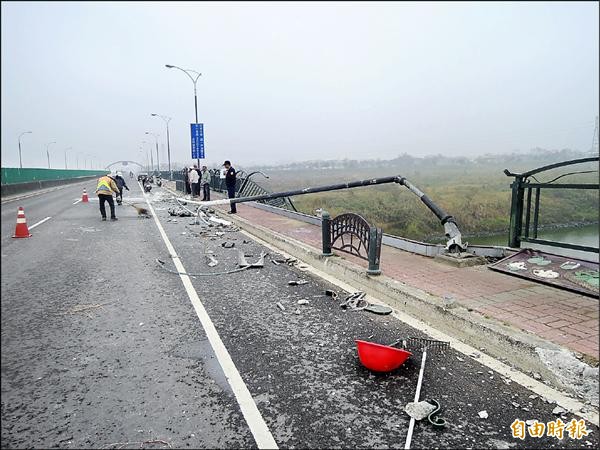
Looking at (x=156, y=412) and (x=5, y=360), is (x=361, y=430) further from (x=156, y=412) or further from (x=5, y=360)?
(x=5, y=360)

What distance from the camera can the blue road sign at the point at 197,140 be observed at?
86.3 feet

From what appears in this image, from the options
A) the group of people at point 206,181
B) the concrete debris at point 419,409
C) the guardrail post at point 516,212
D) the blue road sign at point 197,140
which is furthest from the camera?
the blue road sign at point 197,140

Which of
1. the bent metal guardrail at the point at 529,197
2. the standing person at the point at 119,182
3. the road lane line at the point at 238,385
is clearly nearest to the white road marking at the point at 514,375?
the road lane line at the point at 238,385

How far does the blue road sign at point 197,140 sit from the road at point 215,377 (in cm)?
2107

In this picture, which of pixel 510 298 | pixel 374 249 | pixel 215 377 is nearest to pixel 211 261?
pixel 374 249

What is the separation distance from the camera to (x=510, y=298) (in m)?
4.91

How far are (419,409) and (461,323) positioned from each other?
1571 mm

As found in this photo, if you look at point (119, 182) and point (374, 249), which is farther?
point (119, 182)

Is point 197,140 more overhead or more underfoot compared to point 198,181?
more overhead

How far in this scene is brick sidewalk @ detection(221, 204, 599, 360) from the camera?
393 cm

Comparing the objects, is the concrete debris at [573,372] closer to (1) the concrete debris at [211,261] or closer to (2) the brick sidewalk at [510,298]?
(2) the brick sidewalk at [510,298]

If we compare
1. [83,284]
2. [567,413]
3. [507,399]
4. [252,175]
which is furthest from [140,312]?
[252,175]

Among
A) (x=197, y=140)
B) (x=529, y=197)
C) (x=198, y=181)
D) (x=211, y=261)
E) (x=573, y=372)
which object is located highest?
(x=197, y=140)

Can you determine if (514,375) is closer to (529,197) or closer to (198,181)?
(529,197)
